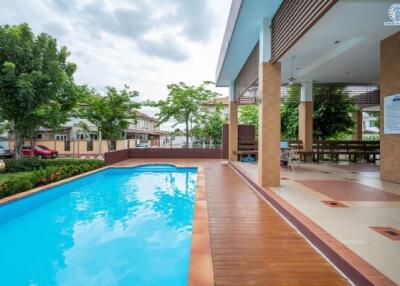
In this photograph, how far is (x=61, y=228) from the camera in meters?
4.64

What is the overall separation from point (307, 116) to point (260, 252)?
10.0 meters

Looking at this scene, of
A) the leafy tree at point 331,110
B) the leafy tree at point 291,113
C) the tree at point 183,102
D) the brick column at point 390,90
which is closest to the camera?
the brick column at point 390,90

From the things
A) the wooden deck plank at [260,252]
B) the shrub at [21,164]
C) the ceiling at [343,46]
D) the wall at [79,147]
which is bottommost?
the wooden deck plank at [260,252]

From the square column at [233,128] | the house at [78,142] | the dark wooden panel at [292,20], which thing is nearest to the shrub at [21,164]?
the house at [78,142]

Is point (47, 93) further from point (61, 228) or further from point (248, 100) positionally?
point (248, 100)

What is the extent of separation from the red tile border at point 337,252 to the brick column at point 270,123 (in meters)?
1.60

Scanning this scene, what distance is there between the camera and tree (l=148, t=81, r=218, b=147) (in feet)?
54.4

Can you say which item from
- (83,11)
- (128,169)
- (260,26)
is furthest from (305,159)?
(83,11)

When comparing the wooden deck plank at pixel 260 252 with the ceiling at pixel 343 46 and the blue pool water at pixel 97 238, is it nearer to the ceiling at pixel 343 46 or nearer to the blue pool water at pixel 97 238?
the blue pool water at pixel 97 238

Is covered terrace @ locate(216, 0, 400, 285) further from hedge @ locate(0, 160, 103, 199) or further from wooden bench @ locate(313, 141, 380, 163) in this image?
hedge @ locate(0, 160, 103, 199)

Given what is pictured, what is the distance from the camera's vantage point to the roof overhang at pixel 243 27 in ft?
16.3

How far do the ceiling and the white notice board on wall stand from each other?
65.4 inches

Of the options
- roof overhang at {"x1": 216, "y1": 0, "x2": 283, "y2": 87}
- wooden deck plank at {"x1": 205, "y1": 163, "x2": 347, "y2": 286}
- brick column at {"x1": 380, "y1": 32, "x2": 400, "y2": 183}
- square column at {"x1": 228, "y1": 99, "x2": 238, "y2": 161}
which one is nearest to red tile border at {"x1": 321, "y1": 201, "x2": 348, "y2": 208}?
wooden deck plank at {"x1": 205, "y1": 163, "x2": 347, "y2": 286}

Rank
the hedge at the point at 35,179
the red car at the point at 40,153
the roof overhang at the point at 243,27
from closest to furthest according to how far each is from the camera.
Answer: the roof overhang at the point at 243,27, the hedge at the point at 35,179, the red car at the point at 40,153
